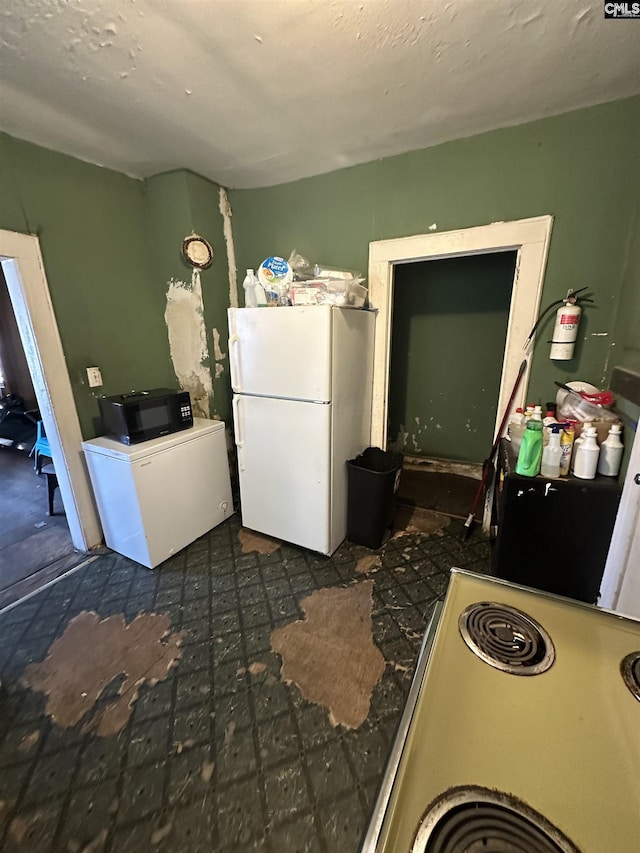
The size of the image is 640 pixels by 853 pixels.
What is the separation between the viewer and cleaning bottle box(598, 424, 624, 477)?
63.6 inches

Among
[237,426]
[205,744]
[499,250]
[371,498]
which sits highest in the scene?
[499,250]

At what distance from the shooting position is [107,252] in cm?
236

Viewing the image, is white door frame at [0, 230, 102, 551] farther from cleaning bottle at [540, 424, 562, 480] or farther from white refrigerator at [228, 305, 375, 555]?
cleaning bottle at [540, 424, 562, 480]

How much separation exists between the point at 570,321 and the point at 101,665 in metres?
2.89

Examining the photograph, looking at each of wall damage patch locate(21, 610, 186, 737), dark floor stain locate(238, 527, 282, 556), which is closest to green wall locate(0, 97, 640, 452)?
dark floor stain locate(238, 527, 282, 556)

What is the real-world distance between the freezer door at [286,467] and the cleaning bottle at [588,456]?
125 cm

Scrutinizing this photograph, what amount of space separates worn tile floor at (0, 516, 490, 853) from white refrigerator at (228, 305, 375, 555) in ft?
1.62

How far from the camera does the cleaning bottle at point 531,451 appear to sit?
1.67 metres

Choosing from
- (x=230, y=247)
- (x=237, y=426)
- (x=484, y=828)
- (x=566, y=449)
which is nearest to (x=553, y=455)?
(x=566, y=449)

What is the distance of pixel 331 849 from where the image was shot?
105 cm

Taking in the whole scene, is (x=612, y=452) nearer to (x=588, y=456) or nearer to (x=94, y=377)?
(x=588, y=456)

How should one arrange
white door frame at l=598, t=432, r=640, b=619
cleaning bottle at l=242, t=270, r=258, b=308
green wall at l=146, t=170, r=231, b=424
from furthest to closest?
green wall at l=146, t=170, r=231, b=424 → cleaning bottle at l=242, t=270, r=258, b=308 → white door frame at l=598, t=432, r=640, b=619

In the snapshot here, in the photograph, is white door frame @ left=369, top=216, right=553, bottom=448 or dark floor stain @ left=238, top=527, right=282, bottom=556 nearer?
white door frame @ left=369, top=216, right=553, bottom=448

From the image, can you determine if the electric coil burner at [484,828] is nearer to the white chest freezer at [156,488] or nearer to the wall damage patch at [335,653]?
the wall damage patch at [335,653]
